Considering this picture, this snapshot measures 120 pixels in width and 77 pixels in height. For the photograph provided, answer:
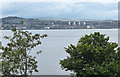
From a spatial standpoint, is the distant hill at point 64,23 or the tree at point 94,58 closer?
the tree at point 94,58

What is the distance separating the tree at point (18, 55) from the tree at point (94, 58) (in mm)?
841

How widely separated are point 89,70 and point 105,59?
50cm

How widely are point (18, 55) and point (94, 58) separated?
1758 mm

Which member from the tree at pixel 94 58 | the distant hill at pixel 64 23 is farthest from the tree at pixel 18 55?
the distant hill at pixel 64 23

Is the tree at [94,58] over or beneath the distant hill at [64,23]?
beneath

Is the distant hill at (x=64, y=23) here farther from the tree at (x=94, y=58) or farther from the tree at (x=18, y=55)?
the tree at (x=94, y=58)

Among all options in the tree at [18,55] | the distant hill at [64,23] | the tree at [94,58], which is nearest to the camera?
the tree at [94,58]

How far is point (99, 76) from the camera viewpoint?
208 inches

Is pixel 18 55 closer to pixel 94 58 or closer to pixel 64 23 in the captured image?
pixel 94 58

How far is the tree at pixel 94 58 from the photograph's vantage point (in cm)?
513

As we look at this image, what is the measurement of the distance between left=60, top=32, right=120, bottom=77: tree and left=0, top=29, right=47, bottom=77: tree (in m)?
0.84

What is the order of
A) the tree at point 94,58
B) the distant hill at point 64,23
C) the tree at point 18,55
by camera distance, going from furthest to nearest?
1. the distant hill at point 64,23
2. the tree at point 18,55
3. the tree at point 94,58

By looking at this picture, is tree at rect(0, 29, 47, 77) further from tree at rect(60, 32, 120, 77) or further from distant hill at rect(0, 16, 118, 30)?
distant hill at rect(0, 16, 118, 30)

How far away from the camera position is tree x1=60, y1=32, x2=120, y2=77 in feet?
16.8
